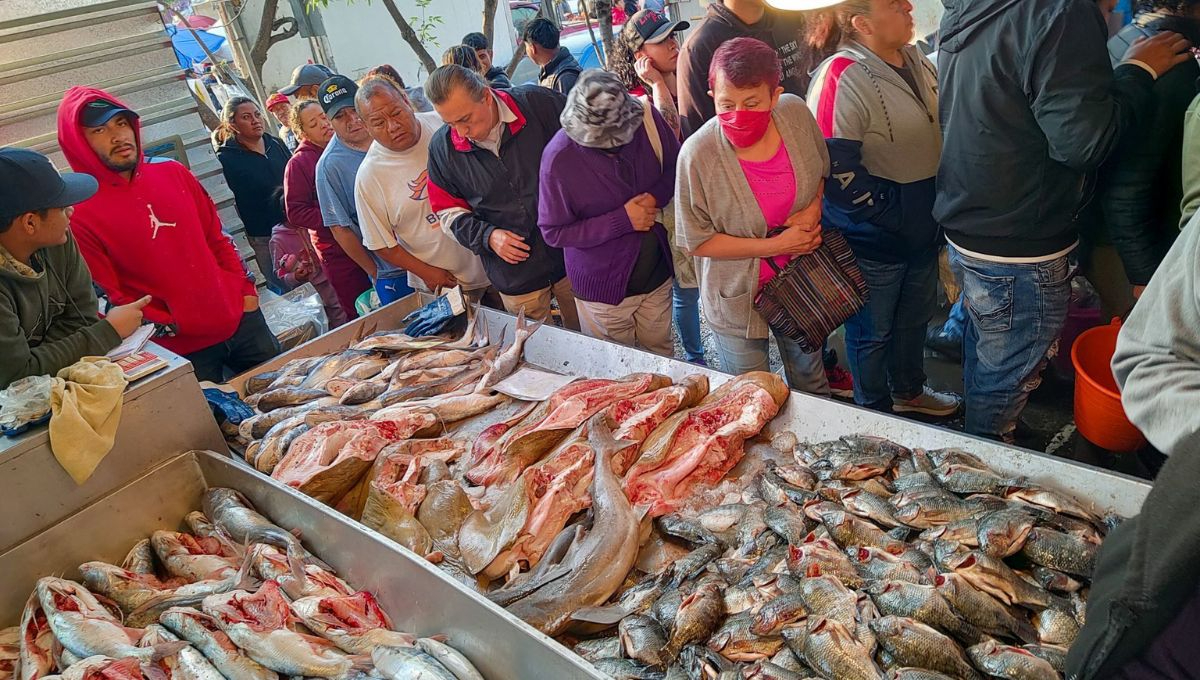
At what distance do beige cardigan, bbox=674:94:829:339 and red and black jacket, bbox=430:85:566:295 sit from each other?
3.57 feet

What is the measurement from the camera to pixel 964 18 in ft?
8.71

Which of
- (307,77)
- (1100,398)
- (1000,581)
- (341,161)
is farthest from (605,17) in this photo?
(1000,581)

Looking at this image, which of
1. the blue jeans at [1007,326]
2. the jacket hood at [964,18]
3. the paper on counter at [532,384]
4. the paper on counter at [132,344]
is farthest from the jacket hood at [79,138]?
the blue jeans at [1007,326]

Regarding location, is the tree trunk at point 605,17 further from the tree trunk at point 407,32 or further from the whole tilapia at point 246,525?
the whole tilapia at point 246,525

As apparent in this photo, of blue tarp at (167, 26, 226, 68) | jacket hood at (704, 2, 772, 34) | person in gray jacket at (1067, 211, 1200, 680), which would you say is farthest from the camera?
blue tarp at (167, 26, 226, 68)

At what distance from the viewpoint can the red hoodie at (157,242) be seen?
385 cm

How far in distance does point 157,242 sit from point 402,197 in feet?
4.47

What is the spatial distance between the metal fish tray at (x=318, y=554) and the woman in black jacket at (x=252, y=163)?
322cm

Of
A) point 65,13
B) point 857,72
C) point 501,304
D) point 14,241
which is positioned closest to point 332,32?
point 65,13

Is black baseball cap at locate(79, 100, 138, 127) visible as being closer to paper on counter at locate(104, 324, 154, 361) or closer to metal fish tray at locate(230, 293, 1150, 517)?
paper on counter at locate(104, 324, 154, 361)

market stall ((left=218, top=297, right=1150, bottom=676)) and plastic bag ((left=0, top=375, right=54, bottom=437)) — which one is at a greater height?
plastic bag ((left=0, top=375, right=54, bottom=437))

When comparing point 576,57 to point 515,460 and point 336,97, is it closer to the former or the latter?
point 336,97

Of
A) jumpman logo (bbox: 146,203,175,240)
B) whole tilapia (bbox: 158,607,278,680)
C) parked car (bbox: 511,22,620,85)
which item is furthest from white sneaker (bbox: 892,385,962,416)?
parked car (bbox: 511,22,620,85)

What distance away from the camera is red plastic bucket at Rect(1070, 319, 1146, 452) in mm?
2896
